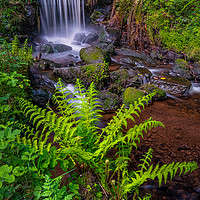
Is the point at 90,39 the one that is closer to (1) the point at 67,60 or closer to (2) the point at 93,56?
(1) the point at 67,60

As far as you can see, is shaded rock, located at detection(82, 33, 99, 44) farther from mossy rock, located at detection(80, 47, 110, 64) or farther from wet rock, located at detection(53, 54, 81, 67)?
mossy rock, located at detection(80, 47, 110, 64)

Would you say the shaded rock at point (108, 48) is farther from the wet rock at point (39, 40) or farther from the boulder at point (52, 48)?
the wet rock at point (39, 40)

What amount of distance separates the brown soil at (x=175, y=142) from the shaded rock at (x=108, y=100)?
0.35 m

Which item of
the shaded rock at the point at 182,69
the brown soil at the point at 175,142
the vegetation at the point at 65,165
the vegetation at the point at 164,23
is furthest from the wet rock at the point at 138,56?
the vegetation at the point at 65,165

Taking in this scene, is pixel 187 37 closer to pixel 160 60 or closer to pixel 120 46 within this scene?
pixel 160 60

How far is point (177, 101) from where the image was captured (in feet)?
16.6

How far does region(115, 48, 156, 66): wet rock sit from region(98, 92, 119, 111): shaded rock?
3907 mm

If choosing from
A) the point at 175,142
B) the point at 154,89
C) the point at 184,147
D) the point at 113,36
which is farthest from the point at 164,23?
the point at 184,147

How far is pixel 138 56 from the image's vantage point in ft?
27.3

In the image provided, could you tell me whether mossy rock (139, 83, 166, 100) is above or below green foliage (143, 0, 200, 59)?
below

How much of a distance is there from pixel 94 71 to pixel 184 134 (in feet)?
10.5

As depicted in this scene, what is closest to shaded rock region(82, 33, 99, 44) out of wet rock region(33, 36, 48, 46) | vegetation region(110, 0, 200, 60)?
vegetation region(110, 0, 200, 60)

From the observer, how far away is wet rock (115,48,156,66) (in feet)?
26.1

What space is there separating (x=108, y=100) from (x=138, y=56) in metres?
4.68
